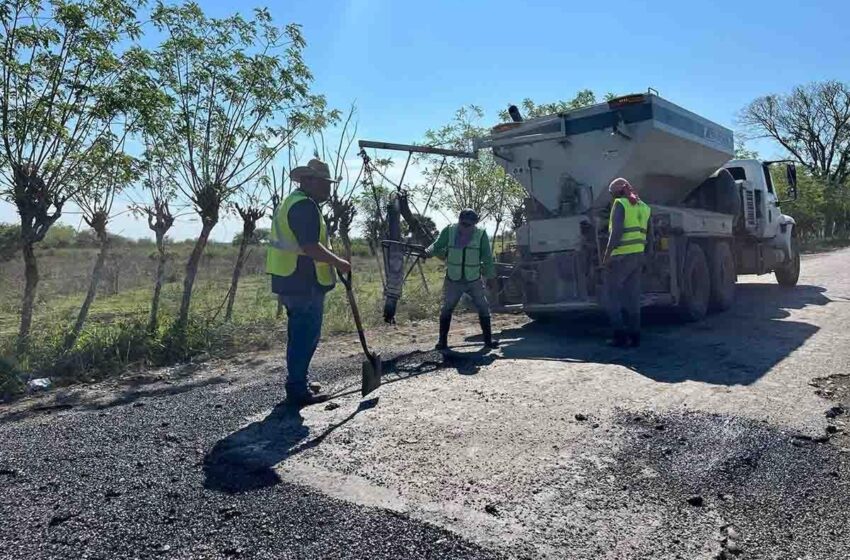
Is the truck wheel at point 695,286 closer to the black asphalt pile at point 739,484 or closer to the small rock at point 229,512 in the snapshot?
the black asphalt pile at point 739,484

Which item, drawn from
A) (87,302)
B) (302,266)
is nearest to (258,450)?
(302,266)

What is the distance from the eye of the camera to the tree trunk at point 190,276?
7.59m

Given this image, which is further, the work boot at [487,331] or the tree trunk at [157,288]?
the tree trunk at [157,288]

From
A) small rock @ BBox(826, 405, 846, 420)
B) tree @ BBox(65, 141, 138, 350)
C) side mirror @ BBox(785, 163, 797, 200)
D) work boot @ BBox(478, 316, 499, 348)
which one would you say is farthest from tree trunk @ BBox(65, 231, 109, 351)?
side mirror @ BBox(785, 163, 797, 200)

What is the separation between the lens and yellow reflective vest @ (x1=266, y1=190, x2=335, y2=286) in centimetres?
455

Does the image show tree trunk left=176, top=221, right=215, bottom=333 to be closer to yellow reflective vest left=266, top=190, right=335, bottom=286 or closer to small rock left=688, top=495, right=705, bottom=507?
yellow reflective vest left=266, top=190, right=335, bottom=286

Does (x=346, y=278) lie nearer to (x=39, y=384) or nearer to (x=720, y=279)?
(x=39, y=384)

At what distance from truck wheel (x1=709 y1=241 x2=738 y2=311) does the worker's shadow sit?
20.4 feet

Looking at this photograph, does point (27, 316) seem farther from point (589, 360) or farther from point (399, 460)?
point (589, 360)

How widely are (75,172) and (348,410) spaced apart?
4385mm

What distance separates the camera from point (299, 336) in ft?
15.3

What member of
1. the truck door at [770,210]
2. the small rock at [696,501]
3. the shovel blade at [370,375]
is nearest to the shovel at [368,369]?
the shovel blade at [370,375]

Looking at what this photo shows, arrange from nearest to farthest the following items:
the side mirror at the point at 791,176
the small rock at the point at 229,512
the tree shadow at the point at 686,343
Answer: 1. the small rock at the point at 229,512
2. the tree shadow at the point at 686,343
3. the side mirror at the point at 791,176

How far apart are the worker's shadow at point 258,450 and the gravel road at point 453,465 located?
17 millimetres
